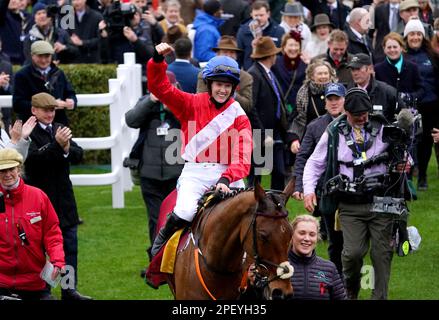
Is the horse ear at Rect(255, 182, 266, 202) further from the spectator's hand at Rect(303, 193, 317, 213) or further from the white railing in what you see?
the white railing

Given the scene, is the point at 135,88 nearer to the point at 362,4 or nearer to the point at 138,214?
the point at 138,214

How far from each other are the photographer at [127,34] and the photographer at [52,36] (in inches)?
20.9

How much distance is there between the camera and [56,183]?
12.5 metres

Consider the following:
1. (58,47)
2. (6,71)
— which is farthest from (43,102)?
(58,47)

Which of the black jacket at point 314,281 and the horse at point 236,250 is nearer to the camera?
the horse at point 236,250

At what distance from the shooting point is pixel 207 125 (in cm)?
1028

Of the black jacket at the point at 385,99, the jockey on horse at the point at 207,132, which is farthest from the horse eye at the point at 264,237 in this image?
the black jacket at the point at 385,99

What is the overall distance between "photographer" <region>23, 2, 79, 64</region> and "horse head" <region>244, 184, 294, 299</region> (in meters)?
9.42

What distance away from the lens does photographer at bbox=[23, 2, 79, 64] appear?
1811 centimetres

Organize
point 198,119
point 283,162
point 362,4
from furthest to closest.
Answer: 1. point 362,4
2. point 283,162
3. point 198,119

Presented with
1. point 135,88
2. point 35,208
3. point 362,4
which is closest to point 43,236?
point 35,208

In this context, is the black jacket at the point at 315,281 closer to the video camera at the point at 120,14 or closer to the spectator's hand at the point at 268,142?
the spectator's hand at the point at 268,142

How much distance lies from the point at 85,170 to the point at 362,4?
560 cm

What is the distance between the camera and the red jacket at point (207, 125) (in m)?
10.2
